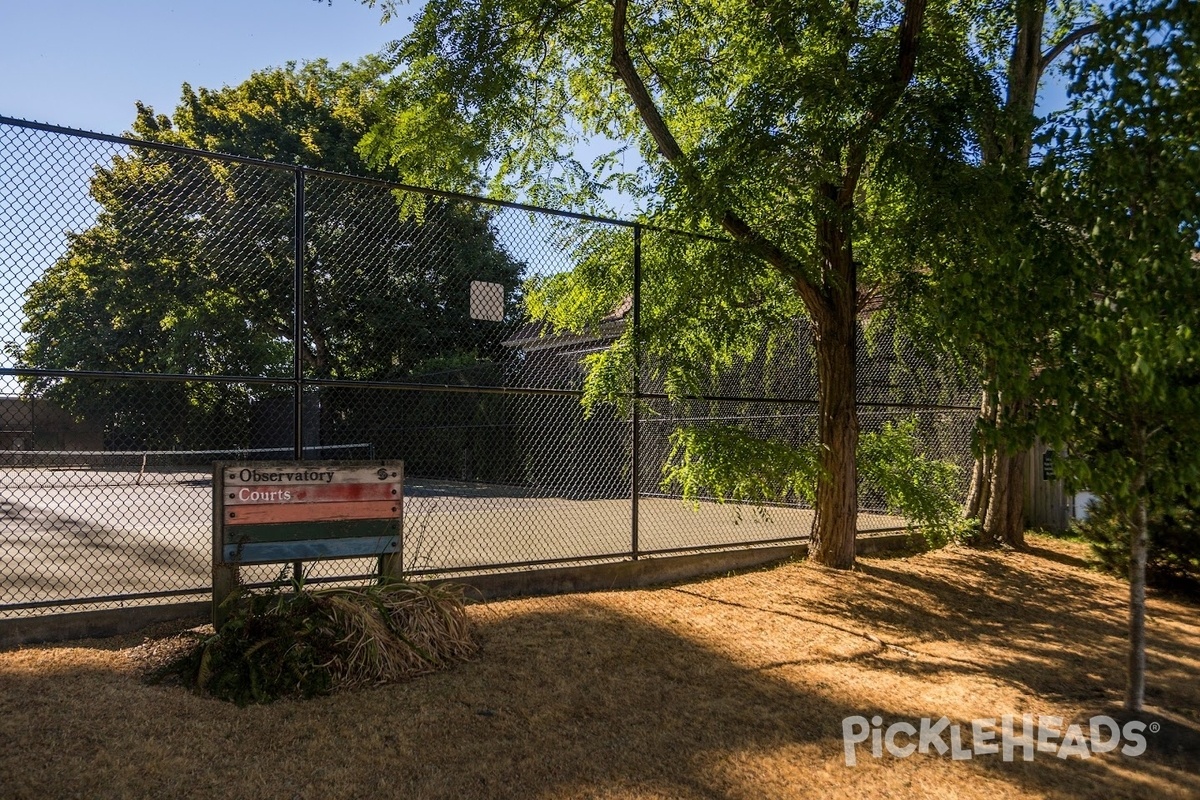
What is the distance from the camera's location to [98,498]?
51.8ft

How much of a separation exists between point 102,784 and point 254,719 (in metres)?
0.82

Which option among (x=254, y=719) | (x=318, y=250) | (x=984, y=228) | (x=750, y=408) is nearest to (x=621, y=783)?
(x=254, y=719)

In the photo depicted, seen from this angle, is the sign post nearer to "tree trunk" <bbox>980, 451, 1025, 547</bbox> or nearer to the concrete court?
the concrete court

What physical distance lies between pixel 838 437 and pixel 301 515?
5.37 m

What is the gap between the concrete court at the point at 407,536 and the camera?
24.2 ft

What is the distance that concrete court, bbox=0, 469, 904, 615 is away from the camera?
7.37 m

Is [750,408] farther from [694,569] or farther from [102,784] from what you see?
[102,784]

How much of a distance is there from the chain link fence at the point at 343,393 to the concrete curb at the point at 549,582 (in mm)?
127

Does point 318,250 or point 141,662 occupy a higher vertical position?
point 318,250

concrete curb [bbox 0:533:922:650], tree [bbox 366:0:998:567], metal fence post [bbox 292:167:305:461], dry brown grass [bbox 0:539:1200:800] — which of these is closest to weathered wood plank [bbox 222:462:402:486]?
metal fence post [bbox 292:167:305:461]

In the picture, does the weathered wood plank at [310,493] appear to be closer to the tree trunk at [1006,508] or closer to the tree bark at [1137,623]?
the tree bark at [1137,623]

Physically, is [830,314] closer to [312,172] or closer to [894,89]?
[894,89]

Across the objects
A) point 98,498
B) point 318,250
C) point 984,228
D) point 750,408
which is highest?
point 318,250

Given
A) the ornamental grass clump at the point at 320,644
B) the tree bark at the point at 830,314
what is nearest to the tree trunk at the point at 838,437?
the tree bark at the point at 830,314
